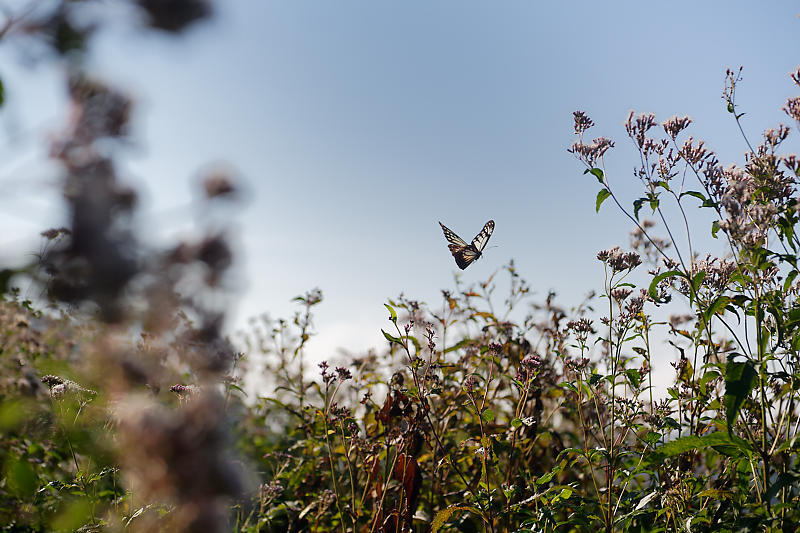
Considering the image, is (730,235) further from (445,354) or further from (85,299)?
(85,299)

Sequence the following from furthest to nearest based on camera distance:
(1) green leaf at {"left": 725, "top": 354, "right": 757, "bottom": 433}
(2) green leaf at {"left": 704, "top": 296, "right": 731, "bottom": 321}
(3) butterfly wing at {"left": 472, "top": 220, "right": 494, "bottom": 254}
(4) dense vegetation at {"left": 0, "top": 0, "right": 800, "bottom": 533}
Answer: (3) butterfly wing at {"left": 472, "top": 220, "right": 494, "bottom": 254}, (2) green leaf at {"left": 704, "top": 296, "right": 731, "bottom": 321}, (1) green leaf at {"left": 725, "top": 354, "right": 757, "bottom": 433}, (4) dense vegetation at {"left": 0, "top": 0, "right": 800, "bottom": 533}

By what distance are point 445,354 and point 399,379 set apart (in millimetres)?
520

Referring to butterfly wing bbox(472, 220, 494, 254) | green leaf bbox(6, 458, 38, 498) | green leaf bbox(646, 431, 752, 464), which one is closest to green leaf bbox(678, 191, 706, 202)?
green leaf bbox(646, 431, 752, 464)

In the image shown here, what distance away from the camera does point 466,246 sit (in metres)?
3.81

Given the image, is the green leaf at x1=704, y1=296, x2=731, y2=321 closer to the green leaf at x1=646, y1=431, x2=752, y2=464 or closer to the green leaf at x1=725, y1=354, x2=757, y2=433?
the green leaf at x1=725, y1=354, x2=757, y2=433

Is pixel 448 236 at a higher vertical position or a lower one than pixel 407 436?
higher

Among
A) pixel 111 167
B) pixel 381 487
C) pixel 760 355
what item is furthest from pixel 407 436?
pixel 111 167

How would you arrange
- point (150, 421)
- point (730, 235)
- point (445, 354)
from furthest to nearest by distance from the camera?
point (445, 354), point (730, 235), point (150, 421)

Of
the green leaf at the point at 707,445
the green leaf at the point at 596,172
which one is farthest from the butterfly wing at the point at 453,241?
the green leaf at the point at 707,445

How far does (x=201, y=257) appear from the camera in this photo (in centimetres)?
85

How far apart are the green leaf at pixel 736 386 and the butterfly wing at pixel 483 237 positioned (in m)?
2.12

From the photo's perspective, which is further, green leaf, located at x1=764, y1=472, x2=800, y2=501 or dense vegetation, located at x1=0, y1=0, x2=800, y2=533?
green leaf, located at x1=764, y1=472, x2=800, y2=501

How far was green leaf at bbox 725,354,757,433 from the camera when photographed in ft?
5.17

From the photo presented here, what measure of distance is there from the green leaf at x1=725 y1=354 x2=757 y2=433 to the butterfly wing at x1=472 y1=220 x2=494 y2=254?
2.12 m
